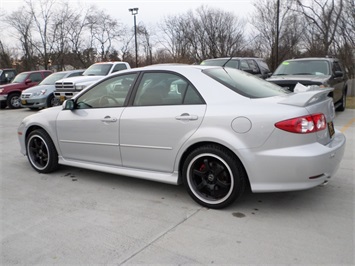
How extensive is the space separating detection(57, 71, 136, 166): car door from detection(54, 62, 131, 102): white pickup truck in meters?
7.93

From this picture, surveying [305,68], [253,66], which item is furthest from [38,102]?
[305,68]

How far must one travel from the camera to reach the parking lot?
269 centimetres

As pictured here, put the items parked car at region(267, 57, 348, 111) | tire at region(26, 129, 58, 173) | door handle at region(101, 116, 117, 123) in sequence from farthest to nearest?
parked car at region(267, 57, 348, 111)
tire at region(26, 129, 58, 173)
door handle at region(101, 116, 117, 123)

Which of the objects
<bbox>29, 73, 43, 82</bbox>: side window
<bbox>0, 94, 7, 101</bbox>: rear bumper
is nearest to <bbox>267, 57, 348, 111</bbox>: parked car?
<bbox>29, 73, 43, 82</bbox>: side window

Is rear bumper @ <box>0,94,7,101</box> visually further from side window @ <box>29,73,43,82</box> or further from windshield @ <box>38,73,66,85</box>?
windshield @ <box>38,73,66,85</box>

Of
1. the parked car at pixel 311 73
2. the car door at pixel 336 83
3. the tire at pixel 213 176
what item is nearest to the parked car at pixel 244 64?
the parked car at pixel 311 73

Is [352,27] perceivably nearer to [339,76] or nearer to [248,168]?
[339,76]

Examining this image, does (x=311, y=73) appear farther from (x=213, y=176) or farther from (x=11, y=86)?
(x=11, y=86)

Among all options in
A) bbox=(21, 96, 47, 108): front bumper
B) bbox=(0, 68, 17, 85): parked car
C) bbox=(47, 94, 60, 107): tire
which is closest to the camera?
bbox=(21, 96, 47, 108): front bumper

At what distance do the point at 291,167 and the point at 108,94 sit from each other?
2.49 meters

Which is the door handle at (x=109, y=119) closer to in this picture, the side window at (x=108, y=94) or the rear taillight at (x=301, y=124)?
the side window at (x=108, y=94)

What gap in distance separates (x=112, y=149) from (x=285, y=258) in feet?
7.98

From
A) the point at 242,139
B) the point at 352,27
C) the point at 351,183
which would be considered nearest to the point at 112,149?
the point at 242,139

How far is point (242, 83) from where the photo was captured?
382 centimetres
